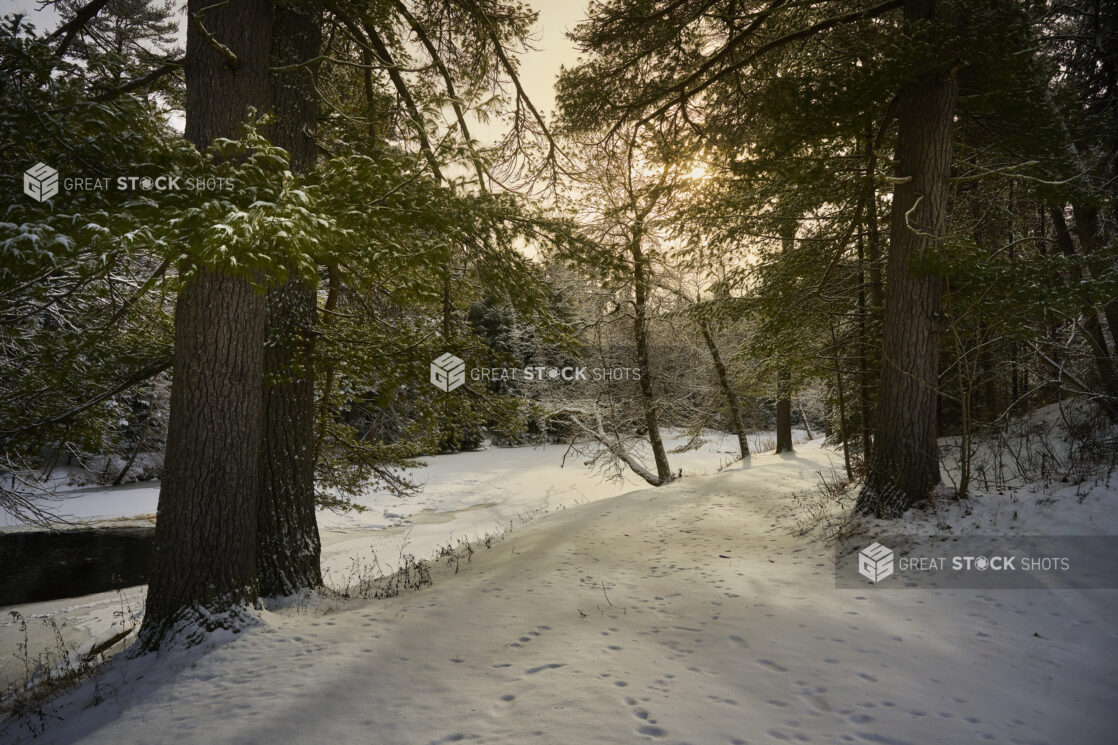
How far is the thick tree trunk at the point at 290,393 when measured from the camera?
514 cm

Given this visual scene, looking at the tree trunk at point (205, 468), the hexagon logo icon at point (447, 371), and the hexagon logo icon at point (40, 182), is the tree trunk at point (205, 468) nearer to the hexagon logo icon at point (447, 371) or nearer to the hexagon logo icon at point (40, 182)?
the hexagon logo icon at point (40, 182)

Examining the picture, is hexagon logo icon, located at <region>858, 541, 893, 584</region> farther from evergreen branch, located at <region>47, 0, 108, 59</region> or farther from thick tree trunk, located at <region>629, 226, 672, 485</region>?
evergreen branch, located at <region>47, 0, 108, 59</region>

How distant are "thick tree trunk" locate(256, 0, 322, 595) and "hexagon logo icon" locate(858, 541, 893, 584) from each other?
225 inches

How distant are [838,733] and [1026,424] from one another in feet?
27.8

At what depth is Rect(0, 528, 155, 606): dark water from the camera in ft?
31.6

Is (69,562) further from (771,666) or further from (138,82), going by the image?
(771,666)

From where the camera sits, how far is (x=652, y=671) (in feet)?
11.2

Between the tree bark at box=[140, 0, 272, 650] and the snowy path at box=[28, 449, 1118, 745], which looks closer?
the snowy path at box=[28, 449, 1118, 745]

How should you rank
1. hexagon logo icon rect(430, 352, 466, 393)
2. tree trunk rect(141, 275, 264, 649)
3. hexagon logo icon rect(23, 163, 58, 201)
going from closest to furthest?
1. hexagon logo icon rect(23, 163, 58, 201)
2. tree trunk rect(141, 275, 264, 649)
3. hexagon logo icon rect(430, 352, 466, 393)

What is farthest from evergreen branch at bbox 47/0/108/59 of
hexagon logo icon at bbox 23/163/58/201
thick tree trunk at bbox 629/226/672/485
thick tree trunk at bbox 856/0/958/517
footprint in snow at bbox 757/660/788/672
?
thick tree trunk at bbox 629/226/672/485

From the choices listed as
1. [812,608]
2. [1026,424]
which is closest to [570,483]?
[1026,424]

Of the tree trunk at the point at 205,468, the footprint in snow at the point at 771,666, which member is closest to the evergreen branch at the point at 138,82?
the tree trunk at the point at 205,468

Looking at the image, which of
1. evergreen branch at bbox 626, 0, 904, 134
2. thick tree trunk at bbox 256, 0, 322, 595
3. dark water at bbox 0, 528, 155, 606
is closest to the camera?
thick tree trunk at bbox 256, 0, 322, 595

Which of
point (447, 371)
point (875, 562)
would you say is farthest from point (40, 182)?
point (875, 562)
